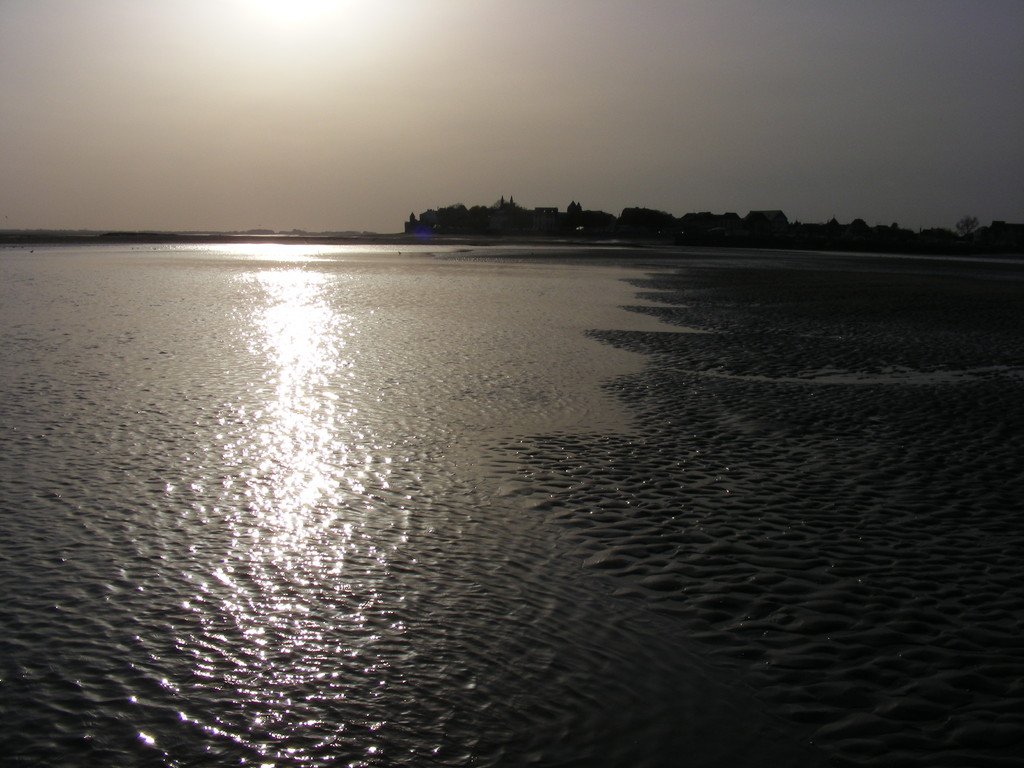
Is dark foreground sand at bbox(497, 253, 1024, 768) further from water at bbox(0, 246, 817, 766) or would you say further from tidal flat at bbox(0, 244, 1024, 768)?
water at bbox(0, 246, 817, 766)

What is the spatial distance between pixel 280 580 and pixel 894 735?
4938 mm

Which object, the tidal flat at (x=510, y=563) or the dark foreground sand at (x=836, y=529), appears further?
the dark foreground sand at (x=836, y=529)

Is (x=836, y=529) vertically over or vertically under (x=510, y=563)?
over

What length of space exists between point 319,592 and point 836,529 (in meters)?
5.30

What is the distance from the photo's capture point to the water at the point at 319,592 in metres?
5.12

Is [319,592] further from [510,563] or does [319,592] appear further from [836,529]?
[836,529]

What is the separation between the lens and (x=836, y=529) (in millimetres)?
8680

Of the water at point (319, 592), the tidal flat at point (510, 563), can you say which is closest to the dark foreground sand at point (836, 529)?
the tidal flat at point (510, 563)

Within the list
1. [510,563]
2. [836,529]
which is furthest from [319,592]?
[836,529]

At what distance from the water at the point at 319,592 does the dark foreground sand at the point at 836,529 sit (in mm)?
438

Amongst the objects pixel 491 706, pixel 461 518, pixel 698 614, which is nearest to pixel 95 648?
pixel 491 706

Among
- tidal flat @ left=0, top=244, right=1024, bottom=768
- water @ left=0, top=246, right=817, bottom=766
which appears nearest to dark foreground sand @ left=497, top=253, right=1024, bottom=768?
tidal flat @ left=0, top=244, right=1024, bottom=768

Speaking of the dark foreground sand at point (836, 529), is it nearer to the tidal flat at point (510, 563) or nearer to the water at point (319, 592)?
the tidal flat at point (510, 563)

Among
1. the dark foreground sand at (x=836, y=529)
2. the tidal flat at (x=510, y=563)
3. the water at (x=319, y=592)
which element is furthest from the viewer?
the dark foreground sand at (x=836, y=529)
